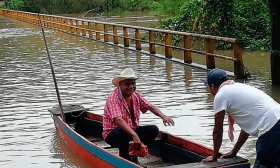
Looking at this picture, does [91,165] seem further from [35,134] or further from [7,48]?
[7,48]

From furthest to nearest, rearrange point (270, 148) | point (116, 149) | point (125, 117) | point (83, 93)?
1. point (83, 93)
2. point (116, 149)
3. point (125, 117)
4. point (270, 148)

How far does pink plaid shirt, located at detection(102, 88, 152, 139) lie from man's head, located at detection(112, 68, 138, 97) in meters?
0.08

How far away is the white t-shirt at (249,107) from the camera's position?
522 cm

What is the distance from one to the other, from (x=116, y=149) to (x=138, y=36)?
14845 mm

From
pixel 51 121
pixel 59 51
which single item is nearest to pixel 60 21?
pixel 59 51

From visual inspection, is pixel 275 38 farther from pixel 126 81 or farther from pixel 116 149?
pixel 126 81

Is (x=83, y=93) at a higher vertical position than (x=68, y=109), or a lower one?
lower

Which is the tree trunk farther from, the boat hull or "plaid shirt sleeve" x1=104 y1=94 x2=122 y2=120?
"plaid shirt sleeve" x1=104 y1=94 x2=122 y2=120

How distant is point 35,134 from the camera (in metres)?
10.2

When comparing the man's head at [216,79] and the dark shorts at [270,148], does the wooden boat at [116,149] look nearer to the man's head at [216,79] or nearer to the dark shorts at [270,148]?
the dark shorts at [270,148]

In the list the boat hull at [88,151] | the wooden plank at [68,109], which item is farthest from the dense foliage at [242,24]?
the boat hull at [88,151]

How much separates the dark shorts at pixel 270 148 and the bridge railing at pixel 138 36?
7767 mm

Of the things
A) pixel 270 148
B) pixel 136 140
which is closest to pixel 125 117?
pixel 136 140

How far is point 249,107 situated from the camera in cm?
525
